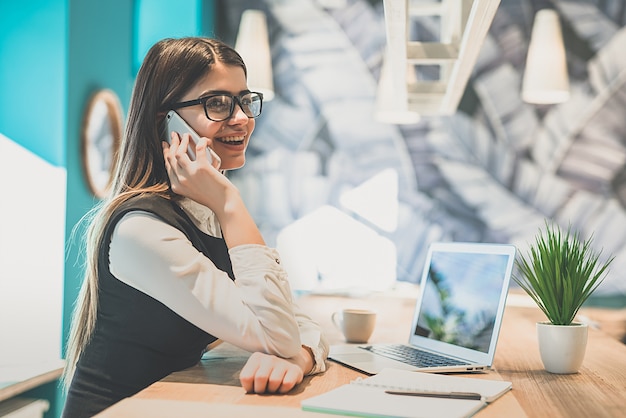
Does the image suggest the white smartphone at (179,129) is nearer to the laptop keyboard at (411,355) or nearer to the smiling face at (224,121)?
the smiling face at (224,121)

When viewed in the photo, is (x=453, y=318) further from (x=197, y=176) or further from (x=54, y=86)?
(x=54, y=86)

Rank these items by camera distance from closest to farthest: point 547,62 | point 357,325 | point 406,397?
point 406,397, point 357,325, point 547,62

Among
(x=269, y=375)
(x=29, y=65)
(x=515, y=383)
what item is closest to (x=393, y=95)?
(x=29, y=65)

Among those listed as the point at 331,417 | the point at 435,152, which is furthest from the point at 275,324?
the point at 435,152

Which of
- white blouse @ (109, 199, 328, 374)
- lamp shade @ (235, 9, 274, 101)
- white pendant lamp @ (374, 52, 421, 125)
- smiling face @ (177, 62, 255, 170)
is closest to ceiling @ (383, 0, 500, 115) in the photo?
white pendant lamp @ (374, 52, 421, 125)

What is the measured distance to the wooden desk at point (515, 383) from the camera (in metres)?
1.15

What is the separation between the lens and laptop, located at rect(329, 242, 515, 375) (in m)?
1.50

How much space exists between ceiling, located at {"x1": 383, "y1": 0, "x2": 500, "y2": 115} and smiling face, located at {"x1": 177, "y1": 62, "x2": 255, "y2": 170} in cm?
39

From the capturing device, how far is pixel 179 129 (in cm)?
159

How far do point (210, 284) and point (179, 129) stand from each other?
451mm

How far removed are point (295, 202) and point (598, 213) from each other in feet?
6.50

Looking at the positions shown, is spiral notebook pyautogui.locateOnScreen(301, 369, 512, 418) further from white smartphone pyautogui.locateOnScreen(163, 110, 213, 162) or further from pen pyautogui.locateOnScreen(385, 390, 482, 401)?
white smartphone pyautogui.locateOnScreen(163, 110, 213, 162)

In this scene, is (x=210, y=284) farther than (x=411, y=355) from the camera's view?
Answer: No

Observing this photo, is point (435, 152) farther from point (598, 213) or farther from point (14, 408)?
point (14, 408)
